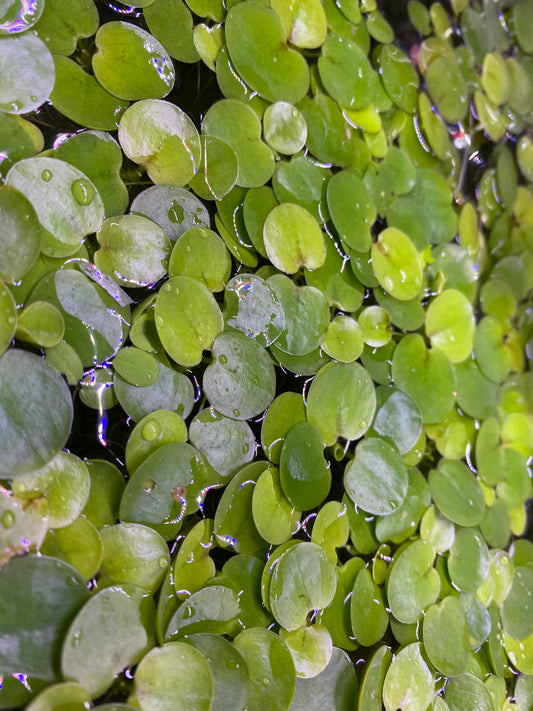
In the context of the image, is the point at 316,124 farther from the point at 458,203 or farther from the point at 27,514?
the point at 27,514

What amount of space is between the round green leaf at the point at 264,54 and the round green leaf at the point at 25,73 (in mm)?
157

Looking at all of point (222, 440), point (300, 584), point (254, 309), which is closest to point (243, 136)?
point (254, 309)

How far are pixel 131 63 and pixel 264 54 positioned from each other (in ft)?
0.40

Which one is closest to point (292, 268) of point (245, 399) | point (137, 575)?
point (245, 399)

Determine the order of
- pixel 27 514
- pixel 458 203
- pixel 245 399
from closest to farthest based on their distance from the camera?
1. pixel 27 514
2. pixel 245 399
3. pixel 458 203

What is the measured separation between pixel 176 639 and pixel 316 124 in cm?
43

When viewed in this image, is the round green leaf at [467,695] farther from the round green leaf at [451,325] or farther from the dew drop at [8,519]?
the dew drop at [8,519]

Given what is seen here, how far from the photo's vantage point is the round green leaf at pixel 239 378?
41 centimetres

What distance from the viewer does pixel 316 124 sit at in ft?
1.68

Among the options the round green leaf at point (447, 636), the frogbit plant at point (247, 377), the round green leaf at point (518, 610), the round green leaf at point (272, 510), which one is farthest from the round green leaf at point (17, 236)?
the round green leaf at point (518, 610)

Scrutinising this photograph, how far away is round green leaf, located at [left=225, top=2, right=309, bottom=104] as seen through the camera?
1.51 ft

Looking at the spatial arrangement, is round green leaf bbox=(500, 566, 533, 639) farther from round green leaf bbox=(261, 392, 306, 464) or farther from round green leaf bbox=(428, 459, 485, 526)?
round green leaf bbox=(261, 392, 306, 464)

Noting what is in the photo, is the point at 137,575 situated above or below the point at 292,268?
below

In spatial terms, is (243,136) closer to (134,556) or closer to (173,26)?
Answer: (173,26)
